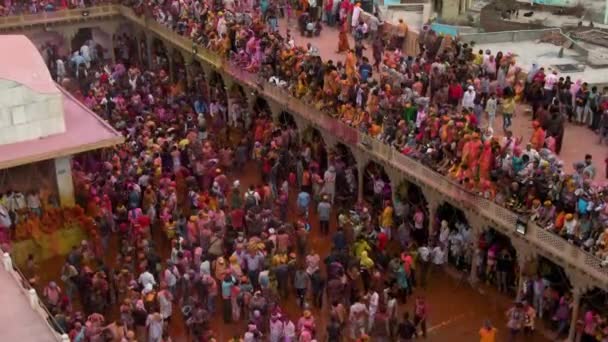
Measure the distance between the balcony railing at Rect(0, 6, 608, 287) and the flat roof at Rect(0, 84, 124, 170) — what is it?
6.16 m

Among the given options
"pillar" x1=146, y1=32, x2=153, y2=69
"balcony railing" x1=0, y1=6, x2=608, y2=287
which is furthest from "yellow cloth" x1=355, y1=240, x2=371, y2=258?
"pillar" x1=146, y1=32, x2=153, y2=69

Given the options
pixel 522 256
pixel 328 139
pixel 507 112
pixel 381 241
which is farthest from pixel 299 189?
pixel 522 256

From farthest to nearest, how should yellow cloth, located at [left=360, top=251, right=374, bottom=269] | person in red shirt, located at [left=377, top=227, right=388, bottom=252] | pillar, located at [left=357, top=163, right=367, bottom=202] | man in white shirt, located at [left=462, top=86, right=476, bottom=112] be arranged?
pillar, located at [left=357, top=163, right=367, bottom=202]
man in white shirt, located at [left=462, top=86, right=476, bottom=112]
person in red shirt, located at [left=377, top=227, right=388, bottom=252]
yellow cloth, located at [left=360, top=251, right=374, bottom=269]

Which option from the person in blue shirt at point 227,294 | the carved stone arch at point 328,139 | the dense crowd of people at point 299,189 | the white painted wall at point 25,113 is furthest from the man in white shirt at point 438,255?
the white painted wall at point 25,113

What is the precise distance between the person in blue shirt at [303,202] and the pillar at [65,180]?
271 inches

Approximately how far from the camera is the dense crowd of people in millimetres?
19625

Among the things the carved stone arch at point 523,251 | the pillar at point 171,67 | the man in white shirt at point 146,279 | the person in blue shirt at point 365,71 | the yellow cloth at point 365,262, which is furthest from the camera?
the pillar at point 171,67

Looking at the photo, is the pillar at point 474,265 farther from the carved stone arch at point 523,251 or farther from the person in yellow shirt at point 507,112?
the person in yellow shirt at point 507,112

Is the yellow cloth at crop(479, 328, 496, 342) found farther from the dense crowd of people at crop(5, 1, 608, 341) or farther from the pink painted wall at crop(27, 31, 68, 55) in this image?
the pink painted wall at crop(27, 31, 68, 55)

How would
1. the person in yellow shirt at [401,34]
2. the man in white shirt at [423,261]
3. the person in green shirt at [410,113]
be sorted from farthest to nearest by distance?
the person in yellow shirt at [401,34]
the person in green shirt at [410,113]
the man in white shirt at [423,261]

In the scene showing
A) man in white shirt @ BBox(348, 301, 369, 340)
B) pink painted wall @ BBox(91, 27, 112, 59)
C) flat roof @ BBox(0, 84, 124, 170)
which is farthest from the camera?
pink painted wall @ BBox(91, 27, 112, 59)

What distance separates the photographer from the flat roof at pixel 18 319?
16.4 metres

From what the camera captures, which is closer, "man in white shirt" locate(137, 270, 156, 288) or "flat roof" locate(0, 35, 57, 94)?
"man in white shirt" locate(137, 270, 156, 288)

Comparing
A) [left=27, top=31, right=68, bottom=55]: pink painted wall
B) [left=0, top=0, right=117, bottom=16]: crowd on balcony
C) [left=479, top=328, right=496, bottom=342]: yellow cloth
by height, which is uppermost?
[left=0, top=0, right=117, bottom=16]: crowd on balcony
